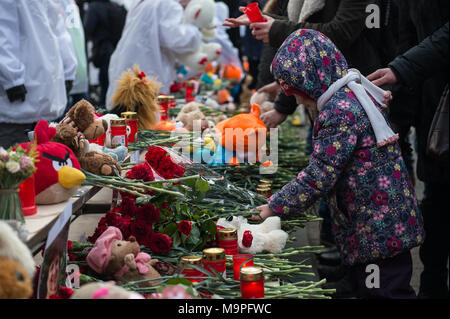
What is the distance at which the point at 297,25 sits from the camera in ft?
8.68

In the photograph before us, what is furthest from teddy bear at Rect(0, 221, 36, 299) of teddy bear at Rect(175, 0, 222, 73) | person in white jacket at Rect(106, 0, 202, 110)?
teddy bear at Rect(175, 0, 222, 73)

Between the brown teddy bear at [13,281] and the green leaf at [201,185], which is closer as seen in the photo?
the brown teddy bear at [13,281]

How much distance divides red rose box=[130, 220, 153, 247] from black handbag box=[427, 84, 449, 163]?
3.86ft

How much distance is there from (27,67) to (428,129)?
2359 mm

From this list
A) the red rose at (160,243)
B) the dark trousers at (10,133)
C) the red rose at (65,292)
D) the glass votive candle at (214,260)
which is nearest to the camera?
the red rose at (65,292)

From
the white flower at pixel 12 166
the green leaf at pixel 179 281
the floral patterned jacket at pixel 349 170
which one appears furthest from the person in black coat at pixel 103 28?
the white flower at pixel 12 166

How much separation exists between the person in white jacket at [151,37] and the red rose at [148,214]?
115 inches

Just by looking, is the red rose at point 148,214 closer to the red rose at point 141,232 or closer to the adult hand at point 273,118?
the red rose at point 141,232

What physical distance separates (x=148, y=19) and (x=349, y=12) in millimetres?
2492

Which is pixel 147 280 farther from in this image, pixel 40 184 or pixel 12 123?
pixel 12 123

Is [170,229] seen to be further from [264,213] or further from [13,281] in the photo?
[13,281]

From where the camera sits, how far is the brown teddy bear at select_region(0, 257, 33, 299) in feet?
3.39

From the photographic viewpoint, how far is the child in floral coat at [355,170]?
1.99 metres

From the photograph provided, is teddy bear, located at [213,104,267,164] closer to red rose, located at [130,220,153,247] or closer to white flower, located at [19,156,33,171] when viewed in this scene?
red rose, located at [130,220,153,247]
